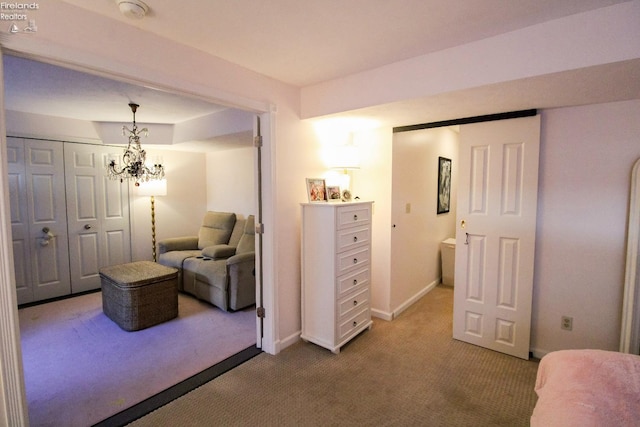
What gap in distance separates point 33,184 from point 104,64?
3.25 meters

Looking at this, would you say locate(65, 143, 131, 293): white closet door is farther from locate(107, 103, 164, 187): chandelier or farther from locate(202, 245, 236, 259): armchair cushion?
locate(202, 245, 236, 259): armchair cushion

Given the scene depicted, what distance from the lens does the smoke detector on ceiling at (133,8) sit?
4.91 feet

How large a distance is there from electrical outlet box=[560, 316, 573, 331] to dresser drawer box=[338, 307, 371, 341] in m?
1.58

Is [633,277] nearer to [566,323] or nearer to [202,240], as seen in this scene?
[566,323]

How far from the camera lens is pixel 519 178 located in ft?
8.24

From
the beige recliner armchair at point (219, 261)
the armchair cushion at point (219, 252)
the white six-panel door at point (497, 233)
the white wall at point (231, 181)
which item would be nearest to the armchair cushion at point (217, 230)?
the beige recliner armchair at point (219, 261)

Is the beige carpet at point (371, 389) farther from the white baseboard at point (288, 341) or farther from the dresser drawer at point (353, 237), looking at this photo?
the dresser drawer at point (353, 237)

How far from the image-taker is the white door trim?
6.92 ft

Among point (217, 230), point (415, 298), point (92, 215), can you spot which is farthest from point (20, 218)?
point (415, 298)

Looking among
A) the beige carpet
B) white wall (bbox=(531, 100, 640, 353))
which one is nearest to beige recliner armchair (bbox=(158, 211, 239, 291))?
the beige carpet

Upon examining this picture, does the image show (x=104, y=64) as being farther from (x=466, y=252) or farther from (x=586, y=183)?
(x=586, y=183)

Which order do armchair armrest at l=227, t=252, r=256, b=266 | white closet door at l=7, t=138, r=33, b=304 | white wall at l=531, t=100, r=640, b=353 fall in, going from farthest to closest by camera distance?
white closet door at l=7, t=138, r=33, b=304
armchair armrest at l=227, t=252, r=256, b=266
white wall at l=531, t=100, r=640, b=353

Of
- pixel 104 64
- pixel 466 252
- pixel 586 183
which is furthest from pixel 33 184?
pixel 586 183

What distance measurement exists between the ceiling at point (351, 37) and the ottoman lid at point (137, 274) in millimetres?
1833
